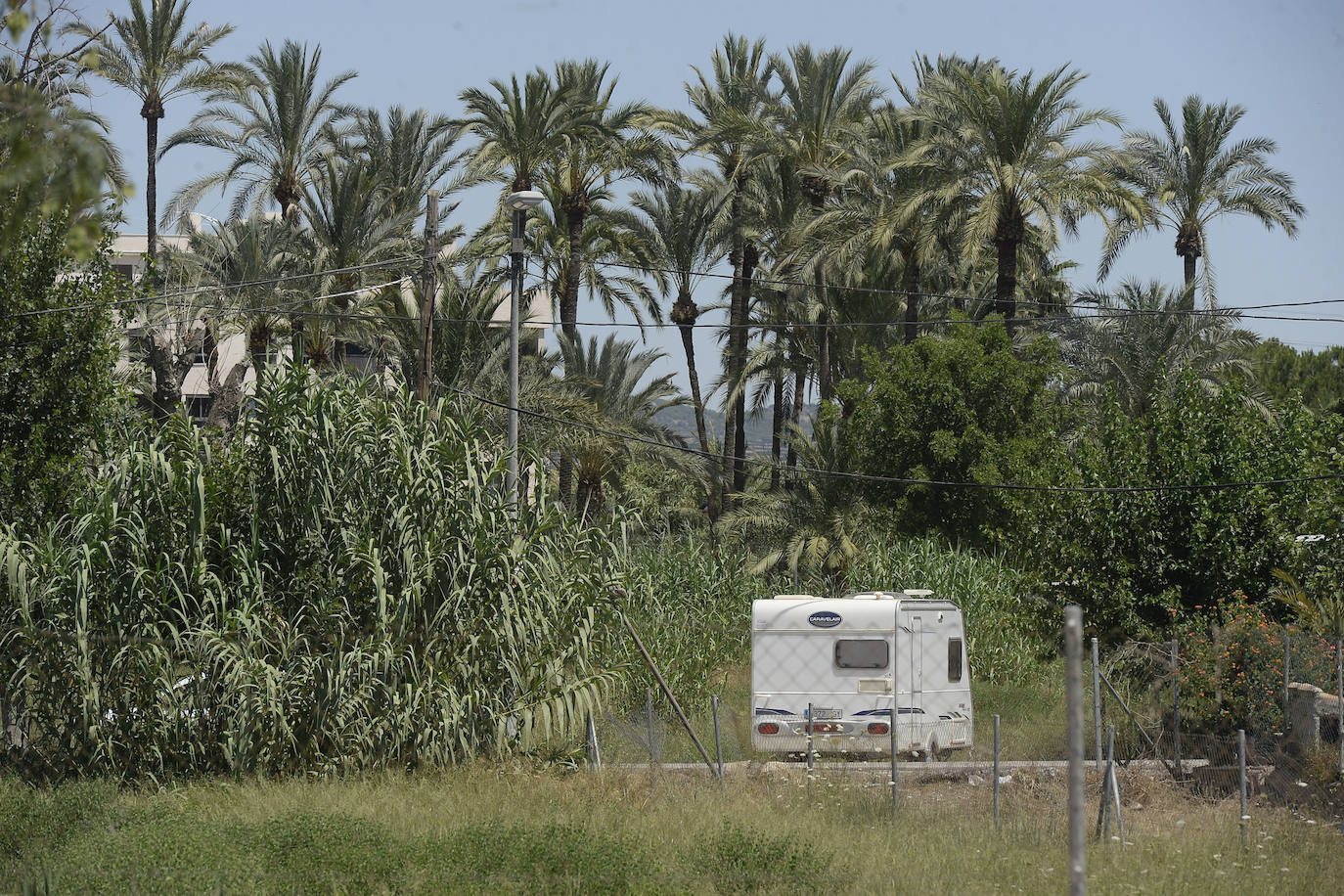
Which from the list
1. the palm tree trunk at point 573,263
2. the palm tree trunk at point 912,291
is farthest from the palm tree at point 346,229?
the palm tree trunk at point 912,291

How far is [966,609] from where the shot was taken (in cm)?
2658

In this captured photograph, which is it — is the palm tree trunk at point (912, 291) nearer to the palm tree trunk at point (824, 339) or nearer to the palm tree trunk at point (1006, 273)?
the palm tree trunk at point (824, 339)

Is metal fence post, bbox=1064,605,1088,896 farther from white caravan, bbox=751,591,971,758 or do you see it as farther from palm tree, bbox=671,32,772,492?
palm tree, bbox=671,32,772,492

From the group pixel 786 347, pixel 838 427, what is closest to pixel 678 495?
pixel 786 347

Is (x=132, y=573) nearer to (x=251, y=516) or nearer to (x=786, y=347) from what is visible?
(x=251, y=516)

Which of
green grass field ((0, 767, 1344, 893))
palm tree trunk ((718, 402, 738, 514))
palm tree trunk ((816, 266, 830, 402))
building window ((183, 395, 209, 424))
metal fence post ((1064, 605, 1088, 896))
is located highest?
palm tree trunk ((816, 266, 830, 402))

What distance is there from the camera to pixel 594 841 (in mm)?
11234

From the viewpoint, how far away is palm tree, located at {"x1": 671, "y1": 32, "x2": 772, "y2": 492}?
124 feet

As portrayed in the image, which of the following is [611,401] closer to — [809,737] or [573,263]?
[573,263]

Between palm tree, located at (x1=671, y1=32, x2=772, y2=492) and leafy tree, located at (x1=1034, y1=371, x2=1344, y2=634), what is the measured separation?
18742 mm

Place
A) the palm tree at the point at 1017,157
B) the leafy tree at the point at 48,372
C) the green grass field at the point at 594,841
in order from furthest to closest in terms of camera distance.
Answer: the palm tree at the point at 1017,157
the leafy tree at the point at 48,372
the green grass field at the point at 594,841

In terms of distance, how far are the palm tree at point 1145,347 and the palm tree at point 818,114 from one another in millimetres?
7234

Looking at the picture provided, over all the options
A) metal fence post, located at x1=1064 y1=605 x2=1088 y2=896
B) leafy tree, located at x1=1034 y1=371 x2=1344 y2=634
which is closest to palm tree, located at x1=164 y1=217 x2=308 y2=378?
leafy tree, located at x1=1034 y1=371 x2=1344 y2=634

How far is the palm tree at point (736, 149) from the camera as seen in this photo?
3766cm
